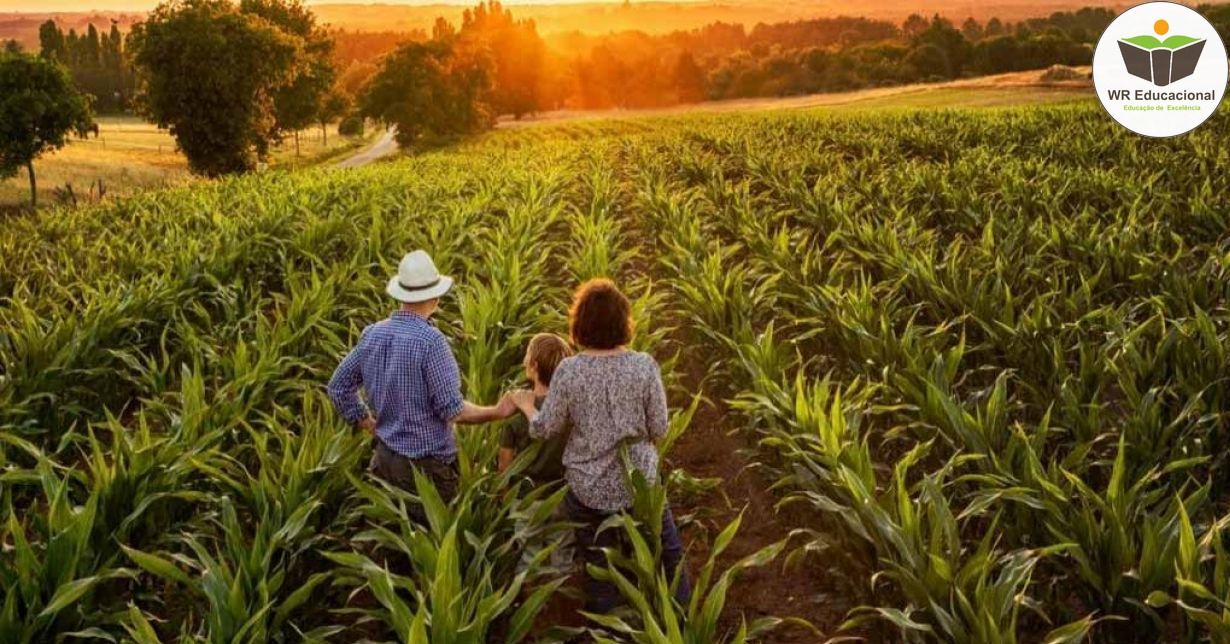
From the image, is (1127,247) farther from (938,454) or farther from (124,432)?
(124,432)

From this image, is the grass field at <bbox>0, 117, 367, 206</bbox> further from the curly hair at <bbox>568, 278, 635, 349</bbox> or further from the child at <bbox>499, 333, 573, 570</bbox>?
the curly hair at <bbox>568, 278, 635, 349</bbox>

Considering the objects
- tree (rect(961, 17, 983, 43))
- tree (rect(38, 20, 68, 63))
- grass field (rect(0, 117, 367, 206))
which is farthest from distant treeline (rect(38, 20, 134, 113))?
tree (rect(961, 17, 983, 43))

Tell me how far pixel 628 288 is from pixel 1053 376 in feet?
11.4

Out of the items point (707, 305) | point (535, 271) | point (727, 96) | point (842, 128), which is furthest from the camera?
point (727, 96)

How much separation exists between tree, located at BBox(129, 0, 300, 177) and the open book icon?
31645 millimetres

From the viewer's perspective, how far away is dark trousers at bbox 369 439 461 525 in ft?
14.3

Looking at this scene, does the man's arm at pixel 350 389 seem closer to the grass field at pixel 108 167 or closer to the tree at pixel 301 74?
the grass field at pixel 108 167

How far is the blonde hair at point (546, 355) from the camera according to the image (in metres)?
4.30

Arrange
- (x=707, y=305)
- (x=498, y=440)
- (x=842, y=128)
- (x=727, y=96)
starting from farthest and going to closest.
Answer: (x=727, y=96)
(x=842, y=128)
(x=707, y=305)
(x=498, y=440)

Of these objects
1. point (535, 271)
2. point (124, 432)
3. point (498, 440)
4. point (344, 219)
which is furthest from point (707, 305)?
point (344, 219)

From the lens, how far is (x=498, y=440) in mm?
4699

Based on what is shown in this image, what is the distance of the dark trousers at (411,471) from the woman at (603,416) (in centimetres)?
58

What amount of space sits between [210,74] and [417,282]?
3724 cm

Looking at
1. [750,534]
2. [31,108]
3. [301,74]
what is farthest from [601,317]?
[301,74]
